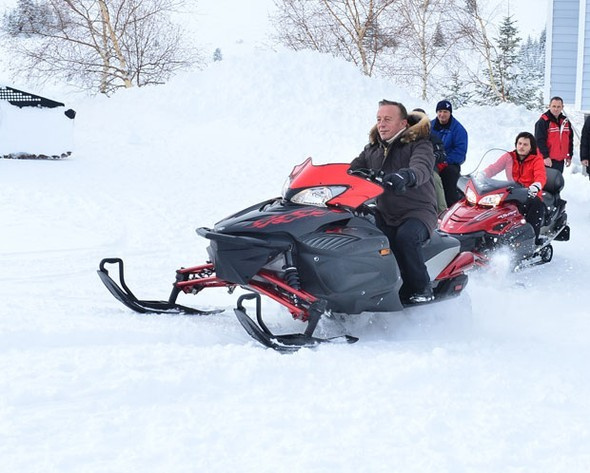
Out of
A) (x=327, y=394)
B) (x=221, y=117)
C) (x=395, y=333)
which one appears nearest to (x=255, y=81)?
(x=221, y=117)

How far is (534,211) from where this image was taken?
6742 millimetres

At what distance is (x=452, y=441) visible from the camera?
257 cm

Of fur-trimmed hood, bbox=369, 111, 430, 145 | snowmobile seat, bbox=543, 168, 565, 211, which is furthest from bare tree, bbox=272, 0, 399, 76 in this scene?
fur-trimmed hood, bbox=369, 111, 430, 145

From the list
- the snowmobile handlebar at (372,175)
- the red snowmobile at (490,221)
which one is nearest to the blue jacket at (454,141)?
the red snowmobile at (490,221)

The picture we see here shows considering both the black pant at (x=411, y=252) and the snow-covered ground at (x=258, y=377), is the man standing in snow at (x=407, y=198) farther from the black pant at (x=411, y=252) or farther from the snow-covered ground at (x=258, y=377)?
the snow-covered ground at (x=258, y=377)

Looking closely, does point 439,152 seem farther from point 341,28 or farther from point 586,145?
point 341,28

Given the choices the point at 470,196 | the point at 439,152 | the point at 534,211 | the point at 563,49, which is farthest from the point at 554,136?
the point at 563,49

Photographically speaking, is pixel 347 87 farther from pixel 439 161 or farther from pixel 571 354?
pixel 571 354

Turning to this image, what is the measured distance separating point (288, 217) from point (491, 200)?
3.47 meters

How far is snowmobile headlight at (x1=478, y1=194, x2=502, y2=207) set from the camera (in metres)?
6.59

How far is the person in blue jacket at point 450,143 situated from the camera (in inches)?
309

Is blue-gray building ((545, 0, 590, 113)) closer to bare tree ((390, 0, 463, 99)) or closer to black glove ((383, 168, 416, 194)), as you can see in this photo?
bare tree ((390, 0, 463, 99))

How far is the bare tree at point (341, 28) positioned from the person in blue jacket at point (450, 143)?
13850 mm

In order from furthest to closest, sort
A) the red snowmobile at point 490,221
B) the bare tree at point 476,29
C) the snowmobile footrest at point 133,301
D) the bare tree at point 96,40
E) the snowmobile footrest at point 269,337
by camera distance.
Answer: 1. the bare tree at point 476,29
2. the bare tree at point 96,40
3. the red snowmobile at point 490,221
4. the snowmobile footrest at point 133,301
5. the snowmobile footrest at point 269,337
